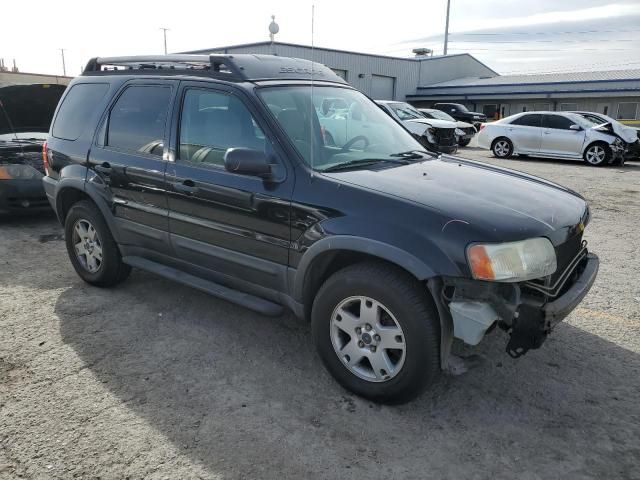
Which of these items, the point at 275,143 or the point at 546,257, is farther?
the point at 275,143

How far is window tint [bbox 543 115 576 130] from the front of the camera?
14562 mm

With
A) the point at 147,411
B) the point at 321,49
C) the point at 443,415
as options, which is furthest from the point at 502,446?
the point at 321,49

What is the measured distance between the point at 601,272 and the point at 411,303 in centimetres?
341

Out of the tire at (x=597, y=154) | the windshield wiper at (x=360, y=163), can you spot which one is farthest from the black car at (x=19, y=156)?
the tire at (x=597, y=154)

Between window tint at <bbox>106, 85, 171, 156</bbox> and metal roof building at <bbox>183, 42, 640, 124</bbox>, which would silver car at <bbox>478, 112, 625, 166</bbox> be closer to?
window tint at <bbox>106, 85, 171, 156</bbox>

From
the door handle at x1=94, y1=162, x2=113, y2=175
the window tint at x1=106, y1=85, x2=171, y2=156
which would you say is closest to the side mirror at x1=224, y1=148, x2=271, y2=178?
the window tint at x1=106, y1=85, x2=171, y2=156

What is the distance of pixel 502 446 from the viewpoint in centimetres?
266

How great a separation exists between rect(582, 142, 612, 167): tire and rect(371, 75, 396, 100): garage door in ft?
84.5

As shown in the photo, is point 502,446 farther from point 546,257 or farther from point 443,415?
point 546,257

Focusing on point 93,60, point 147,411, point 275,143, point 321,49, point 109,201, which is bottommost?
point 147,411

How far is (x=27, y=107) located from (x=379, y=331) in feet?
22.8

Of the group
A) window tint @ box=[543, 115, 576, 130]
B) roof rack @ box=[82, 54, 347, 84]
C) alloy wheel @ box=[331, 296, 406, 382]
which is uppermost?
roof rack @ box=[82, 54, 347, 84]

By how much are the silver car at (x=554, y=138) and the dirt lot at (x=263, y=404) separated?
36.1ft

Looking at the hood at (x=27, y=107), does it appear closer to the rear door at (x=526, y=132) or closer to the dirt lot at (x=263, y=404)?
the dirt lot at (x=263, y=404)
